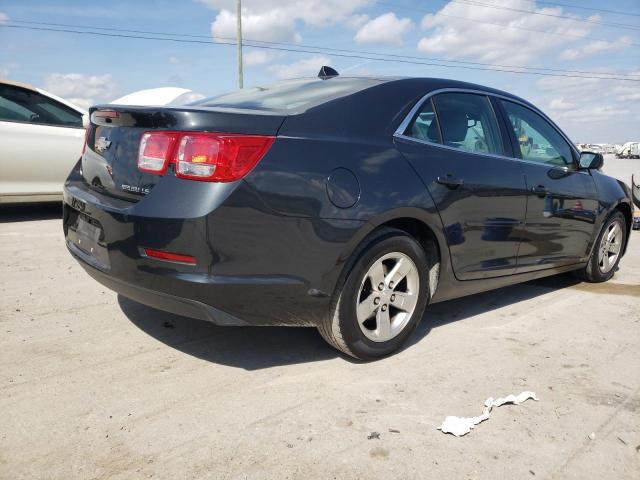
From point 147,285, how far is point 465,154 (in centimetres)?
197

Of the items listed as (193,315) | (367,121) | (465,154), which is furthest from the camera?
(465,154)

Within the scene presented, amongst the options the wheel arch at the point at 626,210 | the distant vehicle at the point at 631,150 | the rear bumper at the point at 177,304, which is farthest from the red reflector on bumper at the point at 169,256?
the distant vehicle at the point at 631,150

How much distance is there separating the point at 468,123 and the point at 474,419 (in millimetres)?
1877

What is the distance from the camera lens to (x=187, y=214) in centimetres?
228

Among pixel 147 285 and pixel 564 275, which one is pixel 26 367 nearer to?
pixel 147 285

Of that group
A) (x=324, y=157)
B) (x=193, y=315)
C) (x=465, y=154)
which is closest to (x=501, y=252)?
(x=465, y=154)

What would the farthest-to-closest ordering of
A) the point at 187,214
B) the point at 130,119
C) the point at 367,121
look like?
1. the point at 367,121
2. the point at 130,119
3. the point at 187,214

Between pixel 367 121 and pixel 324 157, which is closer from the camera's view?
pixel 324 157

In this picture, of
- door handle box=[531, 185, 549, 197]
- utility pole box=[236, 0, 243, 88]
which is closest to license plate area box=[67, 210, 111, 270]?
door handle box=[531, 185, 549, 197]

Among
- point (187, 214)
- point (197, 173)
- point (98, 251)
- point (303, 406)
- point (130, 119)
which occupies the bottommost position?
point (303, 406)

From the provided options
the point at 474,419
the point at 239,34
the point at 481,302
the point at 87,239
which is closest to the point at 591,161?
the point at 481,302

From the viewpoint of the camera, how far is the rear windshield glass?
2.84m

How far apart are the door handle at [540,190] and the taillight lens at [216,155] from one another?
2.18m

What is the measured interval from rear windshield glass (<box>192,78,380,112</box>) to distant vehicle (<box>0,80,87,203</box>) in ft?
12.4
